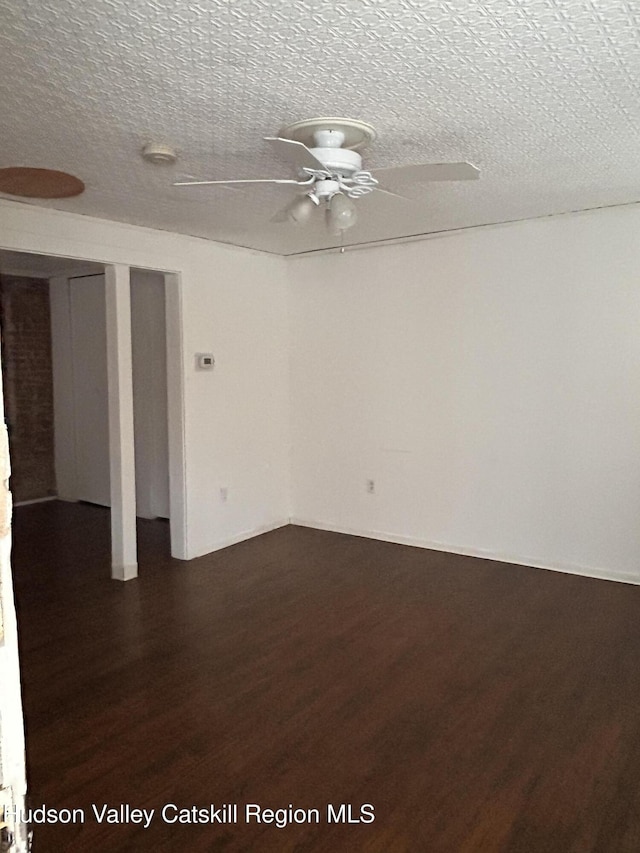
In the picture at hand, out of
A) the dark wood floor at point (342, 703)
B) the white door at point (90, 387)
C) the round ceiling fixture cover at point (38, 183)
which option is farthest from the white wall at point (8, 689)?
the white door at point (90, 387)

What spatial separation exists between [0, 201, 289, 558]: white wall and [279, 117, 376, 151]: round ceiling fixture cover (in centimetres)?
190

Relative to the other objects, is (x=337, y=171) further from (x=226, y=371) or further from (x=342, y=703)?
(x=226, y=371)

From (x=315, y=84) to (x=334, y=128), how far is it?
0.37 m

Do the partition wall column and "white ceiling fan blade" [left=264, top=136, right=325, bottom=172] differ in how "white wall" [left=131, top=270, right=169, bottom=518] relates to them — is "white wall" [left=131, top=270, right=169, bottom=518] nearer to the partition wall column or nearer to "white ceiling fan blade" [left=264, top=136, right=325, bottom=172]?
the partition wall column

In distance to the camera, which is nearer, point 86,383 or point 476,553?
point 476,553

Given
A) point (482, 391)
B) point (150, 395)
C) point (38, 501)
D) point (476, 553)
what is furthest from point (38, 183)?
point (38, 501)

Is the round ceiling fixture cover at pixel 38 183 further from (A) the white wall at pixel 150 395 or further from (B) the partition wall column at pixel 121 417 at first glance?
(A) the white wall at pixel 150 395

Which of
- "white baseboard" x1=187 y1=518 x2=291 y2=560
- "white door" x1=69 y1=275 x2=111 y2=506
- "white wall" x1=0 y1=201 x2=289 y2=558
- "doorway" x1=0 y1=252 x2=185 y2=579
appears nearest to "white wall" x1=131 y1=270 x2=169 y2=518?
"doorway" x1=0 y1=252 x2=185 y2=579

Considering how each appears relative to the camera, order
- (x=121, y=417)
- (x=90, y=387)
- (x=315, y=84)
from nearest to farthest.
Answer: (x=315, y=84), (x=121, y=417), (x=90, y=387)

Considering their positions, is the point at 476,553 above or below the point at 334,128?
below

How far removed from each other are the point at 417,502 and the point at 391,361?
44.0 inches

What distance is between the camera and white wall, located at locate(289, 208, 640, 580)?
402 cm

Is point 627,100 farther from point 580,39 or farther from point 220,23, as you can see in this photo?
point 220,23

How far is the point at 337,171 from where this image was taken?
2.51 meters
